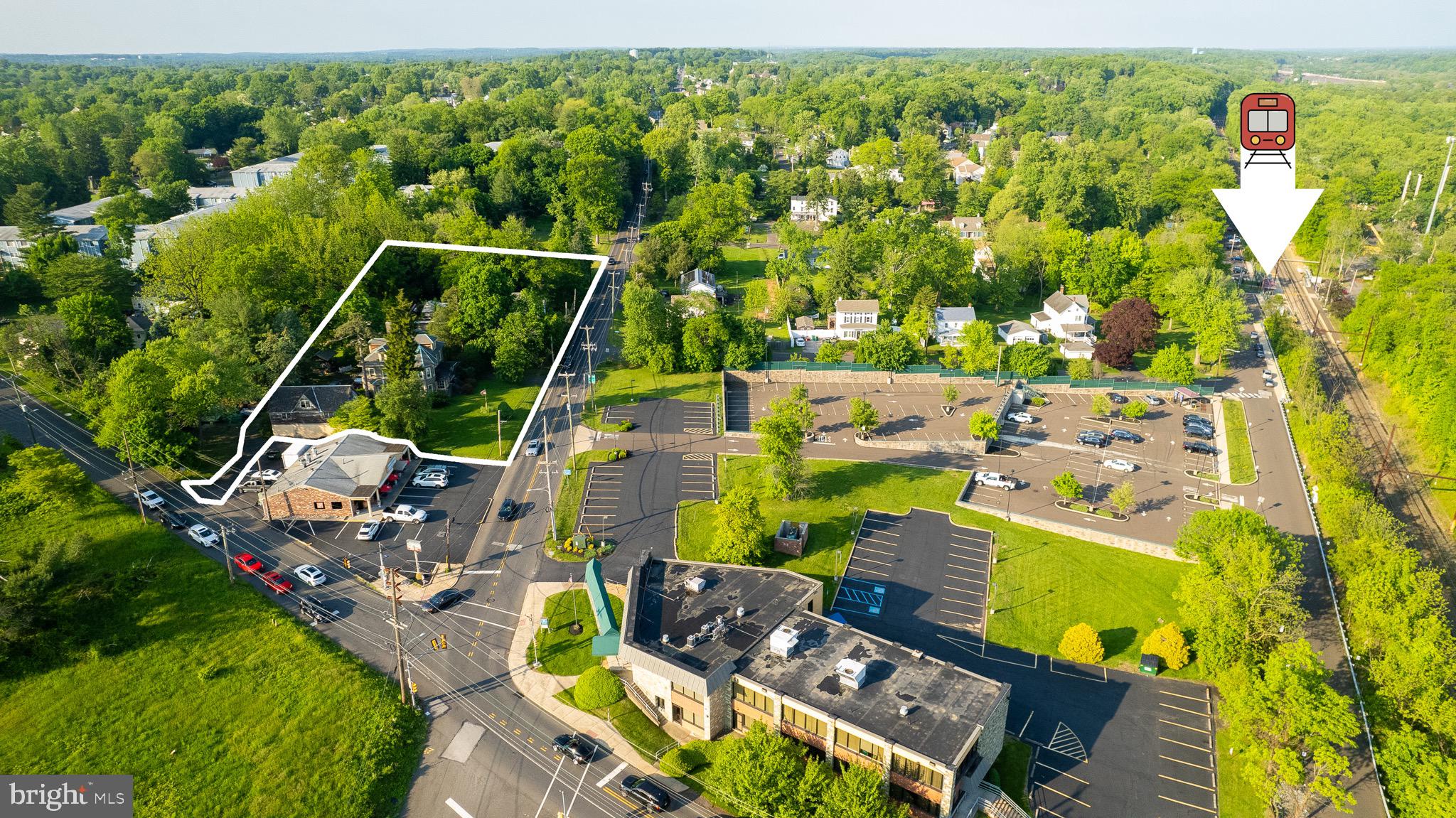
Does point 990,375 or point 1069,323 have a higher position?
point 1069,323

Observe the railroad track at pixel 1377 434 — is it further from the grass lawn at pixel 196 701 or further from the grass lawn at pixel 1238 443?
the grass lawn at pixel 196 701

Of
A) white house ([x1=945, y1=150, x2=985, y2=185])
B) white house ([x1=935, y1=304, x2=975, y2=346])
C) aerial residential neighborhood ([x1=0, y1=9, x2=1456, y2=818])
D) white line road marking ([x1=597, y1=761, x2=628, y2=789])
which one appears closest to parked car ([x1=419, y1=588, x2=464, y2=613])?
aerial residential neighborhood ([x1=0, y1=9, x2=1456, y2=818])

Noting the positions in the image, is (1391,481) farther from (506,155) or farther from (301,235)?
(506,155)

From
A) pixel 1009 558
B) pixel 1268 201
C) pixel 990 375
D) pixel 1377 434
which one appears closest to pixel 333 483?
pixel 1009 558

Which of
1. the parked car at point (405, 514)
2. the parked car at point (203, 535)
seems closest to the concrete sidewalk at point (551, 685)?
the parked car at point (405, 514)

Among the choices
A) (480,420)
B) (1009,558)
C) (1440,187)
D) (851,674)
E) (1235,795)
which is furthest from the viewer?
(1440,187)

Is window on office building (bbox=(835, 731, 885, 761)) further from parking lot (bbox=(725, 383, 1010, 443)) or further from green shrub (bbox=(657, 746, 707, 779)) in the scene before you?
parking lot (bbox=(725, 383, 1010, 443))

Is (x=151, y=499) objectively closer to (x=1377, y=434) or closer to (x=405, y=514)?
(x=405, y=514)
